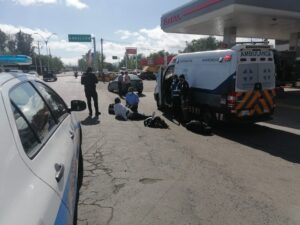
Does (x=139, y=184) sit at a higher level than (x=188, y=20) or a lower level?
lower

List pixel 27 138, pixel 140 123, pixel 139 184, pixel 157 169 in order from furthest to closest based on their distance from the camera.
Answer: pixel 140 123, pixel 157 169, pixel 139 184, pixel 27 138

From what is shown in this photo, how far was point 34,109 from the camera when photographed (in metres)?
2.77

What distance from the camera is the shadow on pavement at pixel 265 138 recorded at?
23.5 ft

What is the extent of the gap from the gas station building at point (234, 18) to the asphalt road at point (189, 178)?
28.3 ft

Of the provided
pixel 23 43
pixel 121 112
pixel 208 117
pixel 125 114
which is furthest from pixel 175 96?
pixel 23 43

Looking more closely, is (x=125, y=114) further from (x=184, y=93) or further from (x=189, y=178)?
(x=189, y=178)

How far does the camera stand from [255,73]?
920cm

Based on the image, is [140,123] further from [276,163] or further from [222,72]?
[276,163]

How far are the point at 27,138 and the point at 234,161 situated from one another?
16.6 feet

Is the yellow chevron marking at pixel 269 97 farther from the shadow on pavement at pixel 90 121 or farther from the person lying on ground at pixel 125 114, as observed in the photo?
the shadow on pavement at pixel 90 121

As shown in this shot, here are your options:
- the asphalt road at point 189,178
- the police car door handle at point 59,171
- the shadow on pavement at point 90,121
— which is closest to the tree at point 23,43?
the shadow on pavement at point 90,121

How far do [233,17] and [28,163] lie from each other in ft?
57.2

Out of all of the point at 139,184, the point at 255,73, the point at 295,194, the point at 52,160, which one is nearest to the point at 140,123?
the point at 255,73

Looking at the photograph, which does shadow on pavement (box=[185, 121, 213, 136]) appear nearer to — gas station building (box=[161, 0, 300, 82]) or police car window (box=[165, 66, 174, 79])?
police car window (box=[165, 66, 174, 79])
